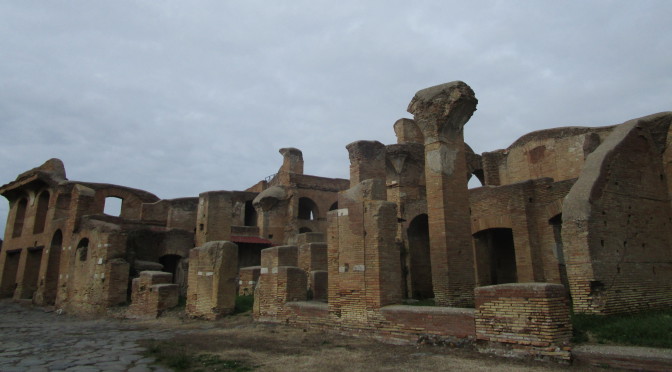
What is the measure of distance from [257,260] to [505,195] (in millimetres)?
12751

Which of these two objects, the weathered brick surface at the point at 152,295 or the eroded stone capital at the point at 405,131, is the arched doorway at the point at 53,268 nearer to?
the weathered brick surface at the point at 152,295

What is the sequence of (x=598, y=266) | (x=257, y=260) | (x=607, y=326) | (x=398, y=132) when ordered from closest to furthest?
(x=607, y=326) < (x=598, y=266) < (x=398, y=132) < (x=257, y=260)

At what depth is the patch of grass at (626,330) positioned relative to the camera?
5.62m

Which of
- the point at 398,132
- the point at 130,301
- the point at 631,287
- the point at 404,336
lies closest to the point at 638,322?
the point at 631,287

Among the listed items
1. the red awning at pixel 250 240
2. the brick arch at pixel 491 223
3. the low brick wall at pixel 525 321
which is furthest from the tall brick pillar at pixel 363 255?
the red awning at pixel 250 240

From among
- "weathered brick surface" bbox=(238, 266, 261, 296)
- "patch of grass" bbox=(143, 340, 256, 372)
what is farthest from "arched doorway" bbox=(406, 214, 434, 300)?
"patch of grass" bbox=(143, 340, 256, 372)

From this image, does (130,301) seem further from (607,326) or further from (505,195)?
(607,326)

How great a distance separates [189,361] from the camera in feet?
20.1

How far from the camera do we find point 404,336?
280 inches

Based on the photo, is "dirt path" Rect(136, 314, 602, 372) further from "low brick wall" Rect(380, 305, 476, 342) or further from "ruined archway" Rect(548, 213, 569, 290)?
"ruined archway" Rect(548, 213, 569, 290)

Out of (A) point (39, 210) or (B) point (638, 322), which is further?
(A) point (39, 210)

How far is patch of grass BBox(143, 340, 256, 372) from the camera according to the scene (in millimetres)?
5699

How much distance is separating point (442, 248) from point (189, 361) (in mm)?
5909

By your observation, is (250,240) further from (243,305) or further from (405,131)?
(243,305)
